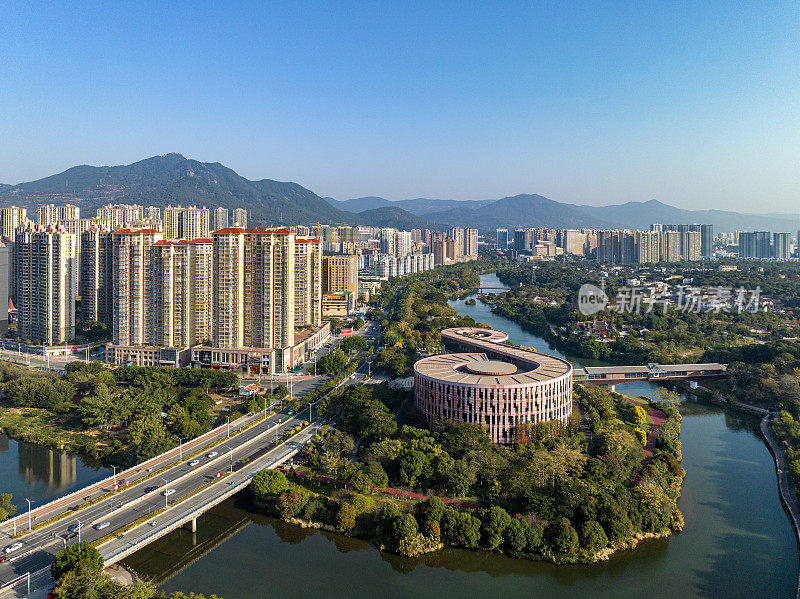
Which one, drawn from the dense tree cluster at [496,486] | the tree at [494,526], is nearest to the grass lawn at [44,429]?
the dense tree cluster at [496,486]

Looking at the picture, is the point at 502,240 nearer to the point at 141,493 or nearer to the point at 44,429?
the point at 44,429

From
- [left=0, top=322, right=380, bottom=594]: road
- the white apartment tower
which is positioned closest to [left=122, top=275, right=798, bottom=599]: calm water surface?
[left=0, top=322, right=380, bottom=594]: road

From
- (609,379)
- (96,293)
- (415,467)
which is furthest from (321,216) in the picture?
(415,467)

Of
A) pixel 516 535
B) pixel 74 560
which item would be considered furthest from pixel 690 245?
pixel 74 560

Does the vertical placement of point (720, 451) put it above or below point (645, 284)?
below

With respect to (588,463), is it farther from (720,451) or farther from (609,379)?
(609,379)
